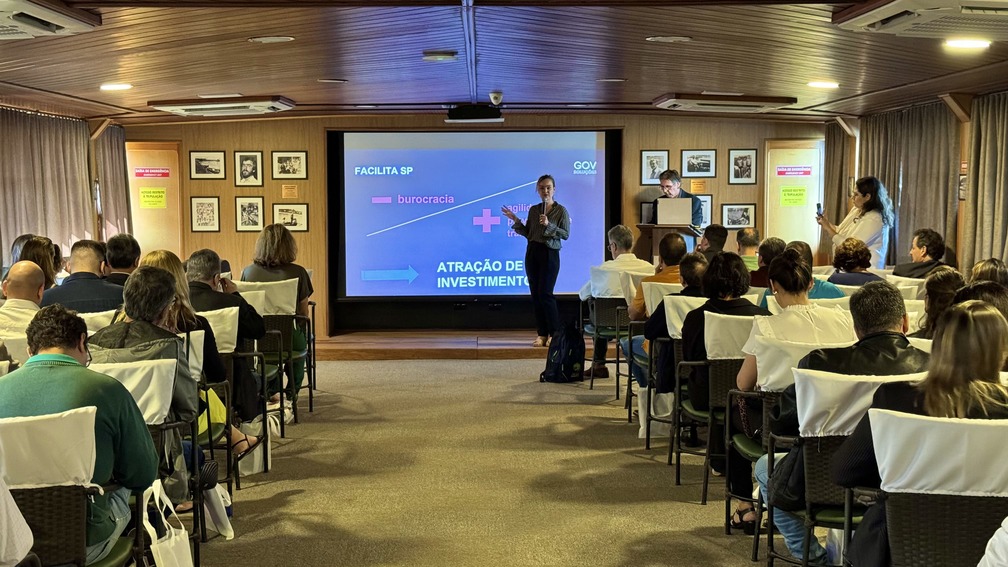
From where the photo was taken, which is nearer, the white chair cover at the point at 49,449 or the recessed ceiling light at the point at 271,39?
the white chair cover at the point at 49,449

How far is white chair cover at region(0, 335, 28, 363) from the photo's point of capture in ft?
14.5

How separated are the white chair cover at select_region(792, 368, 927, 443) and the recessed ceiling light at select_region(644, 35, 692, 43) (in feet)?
9.66

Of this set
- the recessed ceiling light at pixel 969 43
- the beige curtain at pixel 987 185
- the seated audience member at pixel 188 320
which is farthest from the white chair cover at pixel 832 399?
the beige curtain at pixel 987 185

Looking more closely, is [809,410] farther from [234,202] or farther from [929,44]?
[234,202]

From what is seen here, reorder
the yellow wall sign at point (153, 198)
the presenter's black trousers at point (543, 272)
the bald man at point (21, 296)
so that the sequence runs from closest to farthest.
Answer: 1. the bald man at point (21, 296)
2. the presenter's black trousers at point (543, 272)
3. the yellow wall sign at point (153, 198)

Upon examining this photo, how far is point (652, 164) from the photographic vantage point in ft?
37.6

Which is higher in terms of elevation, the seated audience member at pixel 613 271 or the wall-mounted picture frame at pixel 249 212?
the wall-mounted picture frame at pixel 249 212

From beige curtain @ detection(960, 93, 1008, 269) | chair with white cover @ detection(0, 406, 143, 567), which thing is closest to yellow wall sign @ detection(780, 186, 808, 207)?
beige curtain @ detection(960, 93, 1008, 269)

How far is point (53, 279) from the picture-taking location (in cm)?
638

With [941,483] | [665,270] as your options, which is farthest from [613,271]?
[941,483]

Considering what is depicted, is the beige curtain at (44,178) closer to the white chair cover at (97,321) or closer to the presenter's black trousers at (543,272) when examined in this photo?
the presenter's black trousers at (543,272)

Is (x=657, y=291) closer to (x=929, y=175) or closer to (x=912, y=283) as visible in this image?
(x=912, y=283)

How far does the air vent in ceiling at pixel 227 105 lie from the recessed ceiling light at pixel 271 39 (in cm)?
321

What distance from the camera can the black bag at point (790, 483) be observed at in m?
3.48
